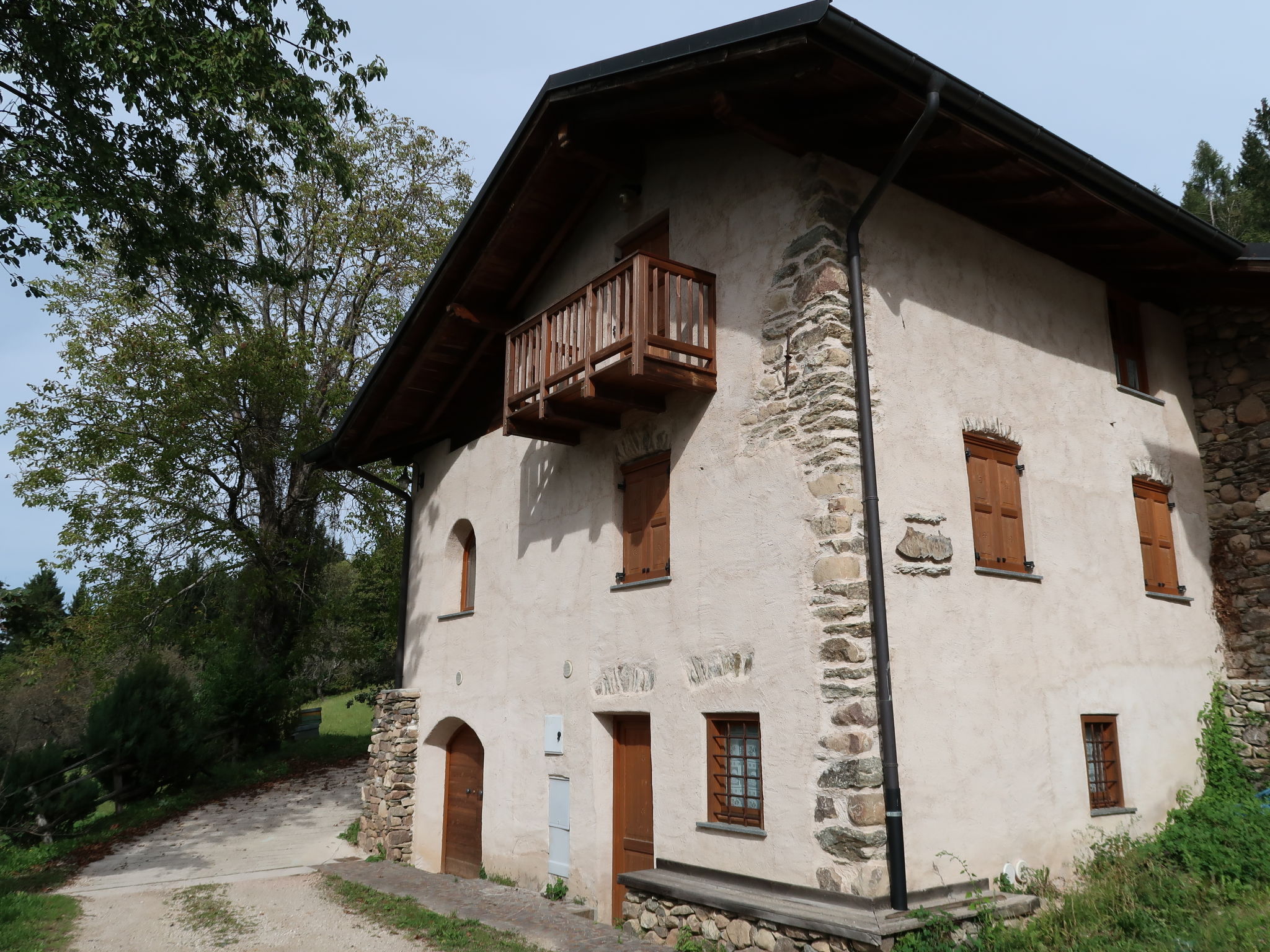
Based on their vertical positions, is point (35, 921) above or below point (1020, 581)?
below

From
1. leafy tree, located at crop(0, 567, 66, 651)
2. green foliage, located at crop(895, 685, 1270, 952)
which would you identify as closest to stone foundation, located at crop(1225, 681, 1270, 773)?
green foliage, located at crop(895, 685, 1270, 952)

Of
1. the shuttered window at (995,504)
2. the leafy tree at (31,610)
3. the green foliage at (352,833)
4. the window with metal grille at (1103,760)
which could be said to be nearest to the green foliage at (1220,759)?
the window with metal grille at (1103,760)

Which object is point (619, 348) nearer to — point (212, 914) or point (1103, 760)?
point (1103, 760)

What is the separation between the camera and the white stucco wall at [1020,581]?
7.16 m

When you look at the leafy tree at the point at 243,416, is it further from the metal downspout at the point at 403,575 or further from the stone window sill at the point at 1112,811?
the stone window sill at the point at 1112,811

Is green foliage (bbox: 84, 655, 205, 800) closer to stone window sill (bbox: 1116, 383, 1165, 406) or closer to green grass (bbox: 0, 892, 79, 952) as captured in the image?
green grass (bbox: 0, 892, 79, 952)

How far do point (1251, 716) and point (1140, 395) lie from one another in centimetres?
344

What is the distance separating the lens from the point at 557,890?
938cm

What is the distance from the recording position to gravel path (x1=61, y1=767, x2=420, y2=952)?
852cm

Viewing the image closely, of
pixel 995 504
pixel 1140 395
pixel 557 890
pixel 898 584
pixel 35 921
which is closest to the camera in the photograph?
pixel 898 584

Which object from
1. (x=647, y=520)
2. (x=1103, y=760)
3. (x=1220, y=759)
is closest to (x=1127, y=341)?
(x=1220, y=759)

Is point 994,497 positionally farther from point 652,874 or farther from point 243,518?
point 243,518

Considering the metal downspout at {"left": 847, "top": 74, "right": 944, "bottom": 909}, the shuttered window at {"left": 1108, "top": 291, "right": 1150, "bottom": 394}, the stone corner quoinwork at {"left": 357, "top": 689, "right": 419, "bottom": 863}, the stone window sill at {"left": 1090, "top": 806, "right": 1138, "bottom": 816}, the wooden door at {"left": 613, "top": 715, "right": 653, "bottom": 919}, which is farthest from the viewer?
the stone corner quoinwork at {"left": 357, "top": 689, "right": 419, "bottom": 863}

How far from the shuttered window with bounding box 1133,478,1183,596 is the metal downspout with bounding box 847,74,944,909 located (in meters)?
4.00
